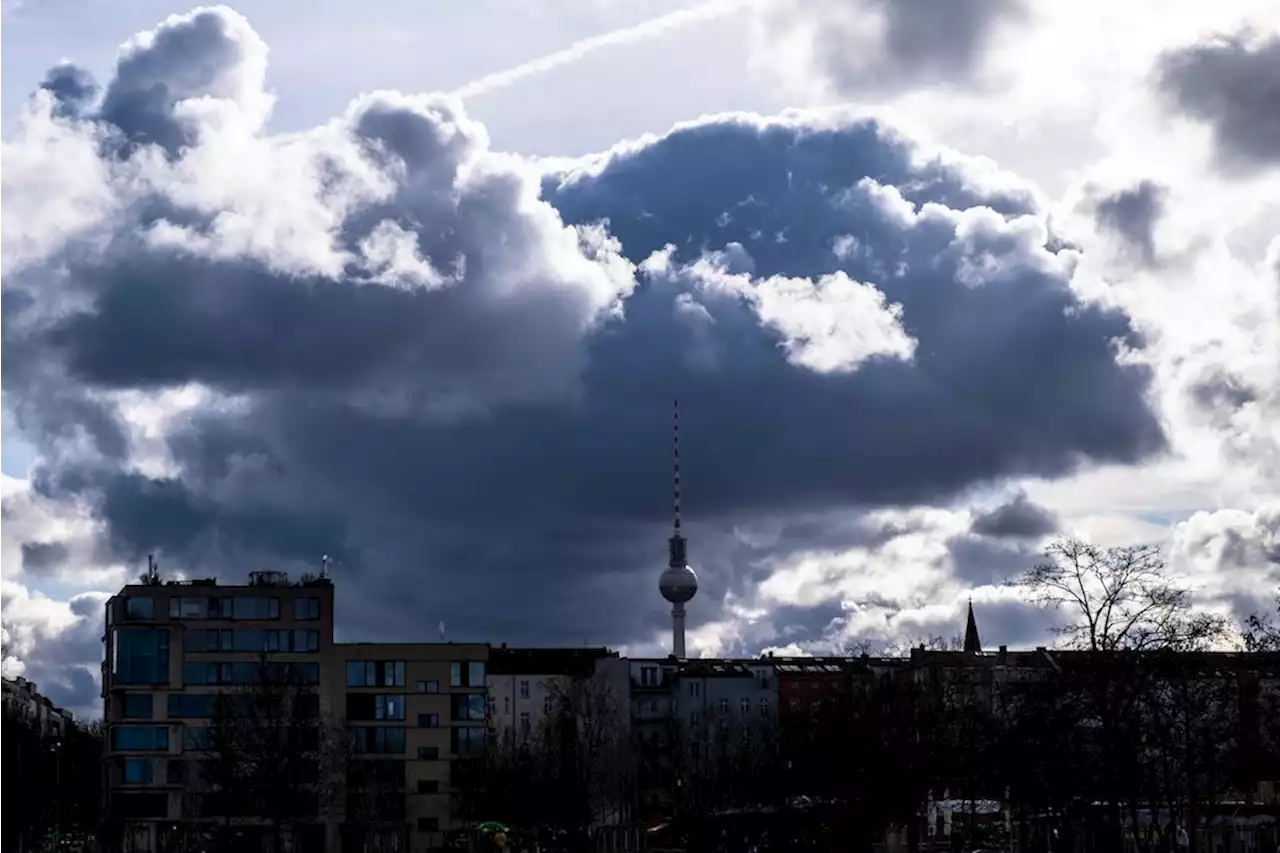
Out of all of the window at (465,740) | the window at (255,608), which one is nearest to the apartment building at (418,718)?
the window at (465,740)

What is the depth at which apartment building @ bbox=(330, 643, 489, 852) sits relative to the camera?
545ft

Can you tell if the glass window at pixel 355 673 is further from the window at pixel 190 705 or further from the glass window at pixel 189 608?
the glass window at pixel 189 608

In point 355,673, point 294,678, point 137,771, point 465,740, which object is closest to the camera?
point 294,678

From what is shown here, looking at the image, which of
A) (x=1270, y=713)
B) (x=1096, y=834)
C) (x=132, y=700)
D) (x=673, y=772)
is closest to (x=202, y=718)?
(x=132, y=700)

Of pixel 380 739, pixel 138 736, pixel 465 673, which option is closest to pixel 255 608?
pixel 138 736

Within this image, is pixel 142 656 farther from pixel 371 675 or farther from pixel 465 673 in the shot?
pixel 465 673

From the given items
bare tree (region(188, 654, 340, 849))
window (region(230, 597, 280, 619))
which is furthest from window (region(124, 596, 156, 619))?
bare tree (region(188, 654, 340, 849))

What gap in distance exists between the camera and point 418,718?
169000 mm

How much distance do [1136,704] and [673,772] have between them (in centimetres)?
8172

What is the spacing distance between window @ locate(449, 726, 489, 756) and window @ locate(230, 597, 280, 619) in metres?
17.2

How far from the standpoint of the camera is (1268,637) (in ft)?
311

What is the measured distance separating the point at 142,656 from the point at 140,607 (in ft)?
12.1

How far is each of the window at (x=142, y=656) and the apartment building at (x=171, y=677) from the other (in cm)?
8

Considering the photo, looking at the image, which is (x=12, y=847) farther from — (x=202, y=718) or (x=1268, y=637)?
(x=1268, y=637)
